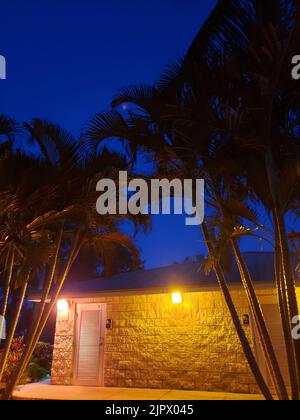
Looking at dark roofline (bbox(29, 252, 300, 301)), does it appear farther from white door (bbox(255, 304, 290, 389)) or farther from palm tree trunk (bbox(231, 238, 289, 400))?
palm tree trunk (bbox(231, 238, 289, 400))

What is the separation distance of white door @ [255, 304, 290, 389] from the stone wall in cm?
39

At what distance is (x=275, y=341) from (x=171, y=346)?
2446mm

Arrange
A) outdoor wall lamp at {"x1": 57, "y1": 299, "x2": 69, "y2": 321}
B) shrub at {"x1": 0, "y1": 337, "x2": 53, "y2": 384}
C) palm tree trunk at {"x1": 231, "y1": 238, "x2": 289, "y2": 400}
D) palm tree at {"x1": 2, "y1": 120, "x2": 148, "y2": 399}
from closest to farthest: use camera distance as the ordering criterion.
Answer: palm tree trunk at {"x1": 231, "y1": 238, "x2": 289, "y2": 400}
palm tree at {"x1": 2, "y1": 120, "x2": 148, "y2": 399}
shrub at {"x1": 0, "y1": 337, "x2": 53, "y2": 384}
outdoor wall lamp at {"x1": 57, "y1": 299, "x2": 69, "y2": 321}

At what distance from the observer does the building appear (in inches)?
332

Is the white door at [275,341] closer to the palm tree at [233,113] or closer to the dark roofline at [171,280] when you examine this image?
the dark roofline at [171,280]

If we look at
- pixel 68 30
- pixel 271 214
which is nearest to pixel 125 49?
pixel 68 30

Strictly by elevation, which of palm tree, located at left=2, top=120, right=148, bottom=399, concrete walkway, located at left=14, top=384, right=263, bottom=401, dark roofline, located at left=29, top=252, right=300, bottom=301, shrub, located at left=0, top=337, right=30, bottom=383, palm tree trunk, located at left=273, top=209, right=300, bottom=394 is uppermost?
palm tree, located at left=2, top=120, right=148, bottom=399

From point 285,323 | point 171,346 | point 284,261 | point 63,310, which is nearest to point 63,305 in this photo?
point 63,310

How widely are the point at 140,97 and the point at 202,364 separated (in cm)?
626

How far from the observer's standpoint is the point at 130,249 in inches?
370

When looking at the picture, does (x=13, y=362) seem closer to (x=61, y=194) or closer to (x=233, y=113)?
(x=61, y=194)

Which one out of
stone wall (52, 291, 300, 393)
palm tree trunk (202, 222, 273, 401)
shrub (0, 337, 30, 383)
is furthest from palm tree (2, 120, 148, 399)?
shrub (0, 337, 30, 383)

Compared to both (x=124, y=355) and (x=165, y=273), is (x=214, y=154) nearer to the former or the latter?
(x=165, y=273)

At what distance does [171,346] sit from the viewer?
8977mm
